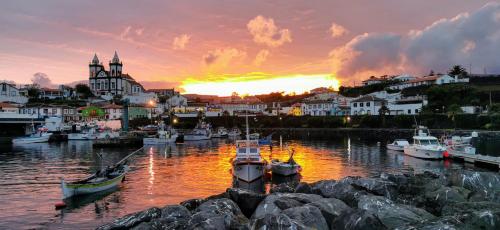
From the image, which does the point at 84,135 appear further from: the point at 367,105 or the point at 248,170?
the point at 367,105

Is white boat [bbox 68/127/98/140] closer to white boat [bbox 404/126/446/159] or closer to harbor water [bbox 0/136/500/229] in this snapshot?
harbor water [bbox 0/136/500/229]

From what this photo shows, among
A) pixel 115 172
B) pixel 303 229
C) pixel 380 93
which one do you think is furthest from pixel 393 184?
pixel 380 93

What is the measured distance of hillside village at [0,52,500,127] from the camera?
120m

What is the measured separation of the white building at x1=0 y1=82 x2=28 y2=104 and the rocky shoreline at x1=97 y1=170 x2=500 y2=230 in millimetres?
155669

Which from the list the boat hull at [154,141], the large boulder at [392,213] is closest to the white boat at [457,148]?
the large boulder at [392,213]

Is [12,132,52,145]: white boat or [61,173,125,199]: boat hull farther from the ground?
[12,132,52,145]: white boat

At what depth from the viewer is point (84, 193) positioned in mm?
30672

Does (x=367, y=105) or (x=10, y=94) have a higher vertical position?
(x=10, y=94)

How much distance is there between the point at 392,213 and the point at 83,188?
23508 millimetres

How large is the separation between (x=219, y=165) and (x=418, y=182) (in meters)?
29.2

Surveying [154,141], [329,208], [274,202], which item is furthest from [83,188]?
[154,141]

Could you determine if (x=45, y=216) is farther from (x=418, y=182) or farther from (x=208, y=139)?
(x=208, y=139)

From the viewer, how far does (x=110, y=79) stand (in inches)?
7343

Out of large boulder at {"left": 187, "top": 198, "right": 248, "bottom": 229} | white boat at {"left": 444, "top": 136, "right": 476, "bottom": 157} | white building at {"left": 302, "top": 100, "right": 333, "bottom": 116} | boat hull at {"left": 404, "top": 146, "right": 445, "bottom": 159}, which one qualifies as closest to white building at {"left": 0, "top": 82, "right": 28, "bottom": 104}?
white building at {"left": 302, "top": 100, "right": 333, "bottom": 116}
